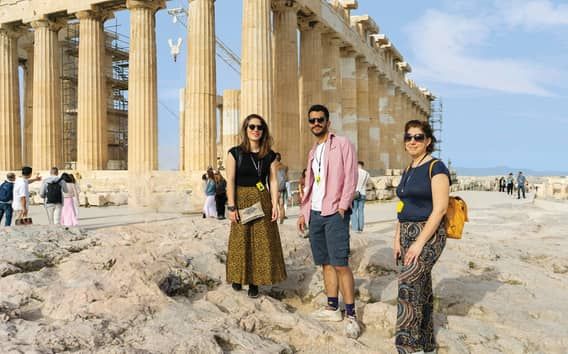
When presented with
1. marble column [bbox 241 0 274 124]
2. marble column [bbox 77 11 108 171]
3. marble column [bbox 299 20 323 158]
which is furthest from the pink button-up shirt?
marble column [bbox 77 11 108 171]

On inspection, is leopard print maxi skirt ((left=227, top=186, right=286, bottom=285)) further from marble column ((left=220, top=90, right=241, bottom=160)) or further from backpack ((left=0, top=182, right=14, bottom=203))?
marble column ((left=220, top=90, right=241, bottom=160))

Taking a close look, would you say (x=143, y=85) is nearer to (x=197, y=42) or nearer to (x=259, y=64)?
(x=197, y=42)

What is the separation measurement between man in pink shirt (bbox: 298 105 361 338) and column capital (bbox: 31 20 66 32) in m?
24.7

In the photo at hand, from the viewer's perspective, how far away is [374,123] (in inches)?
1367

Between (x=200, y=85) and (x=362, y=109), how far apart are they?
1596 cm

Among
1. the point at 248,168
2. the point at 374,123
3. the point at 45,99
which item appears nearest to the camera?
the point at 248,168

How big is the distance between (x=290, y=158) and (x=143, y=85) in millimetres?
7228

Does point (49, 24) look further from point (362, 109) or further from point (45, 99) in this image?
point (362, 109)

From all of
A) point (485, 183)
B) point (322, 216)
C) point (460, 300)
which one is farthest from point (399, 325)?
point (485, 183)

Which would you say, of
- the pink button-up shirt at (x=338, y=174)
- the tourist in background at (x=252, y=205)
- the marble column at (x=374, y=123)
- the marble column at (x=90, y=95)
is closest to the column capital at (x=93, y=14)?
the marble column at (x=90, y=95)

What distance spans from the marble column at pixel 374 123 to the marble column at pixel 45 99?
19.9 m

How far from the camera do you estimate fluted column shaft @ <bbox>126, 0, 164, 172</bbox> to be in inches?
834

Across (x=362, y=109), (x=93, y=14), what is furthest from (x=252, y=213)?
(x=362, y=109)

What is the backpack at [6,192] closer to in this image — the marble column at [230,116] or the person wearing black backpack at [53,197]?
the person wearing black backpack at [53,197]
